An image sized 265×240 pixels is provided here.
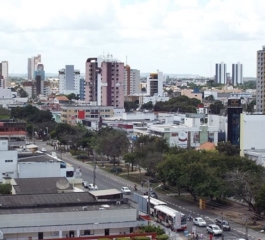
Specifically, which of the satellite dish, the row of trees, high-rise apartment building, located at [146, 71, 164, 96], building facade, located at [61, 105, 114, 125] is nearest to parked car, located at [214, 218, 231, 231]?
the row of trees

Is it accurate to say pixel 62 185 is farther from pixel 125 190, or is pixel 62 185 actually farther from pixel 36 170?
pixel 125 190

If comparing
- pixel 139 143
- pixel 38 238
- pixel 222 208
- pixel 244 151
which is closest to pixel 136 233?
pixel 38 238

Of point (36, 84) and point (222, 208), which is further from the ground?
point (36, 84)

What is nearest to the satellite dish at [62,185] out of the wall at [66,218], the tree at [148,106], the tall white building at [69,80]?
the wall at [66,218]

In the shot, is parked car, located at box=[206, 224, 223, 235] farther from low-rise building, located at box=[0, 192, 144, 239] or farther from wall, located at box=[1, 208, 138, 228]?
wall, located at box=[1, 208, 138, 228]

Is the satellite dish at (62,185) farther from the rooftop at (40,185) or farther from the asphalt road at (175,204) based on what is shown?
the asphalt road at (175,204)

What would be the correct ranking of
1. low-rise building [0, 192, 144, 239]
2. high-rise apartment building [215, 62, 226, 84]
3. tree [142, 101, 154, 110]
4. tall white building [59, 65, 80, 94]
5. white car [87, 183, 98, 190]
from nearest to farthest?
low-rise building [0, 192, 144, 239] < white car [87, 183, 98, 190] < tree [142, 101, 154, 110] < tall white building [59, 65, 80, 94] < high-rise apartment building [215, 62, 226, 84]

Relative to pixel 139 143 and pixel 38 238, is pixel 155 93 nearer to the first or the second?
pixel 139 143
